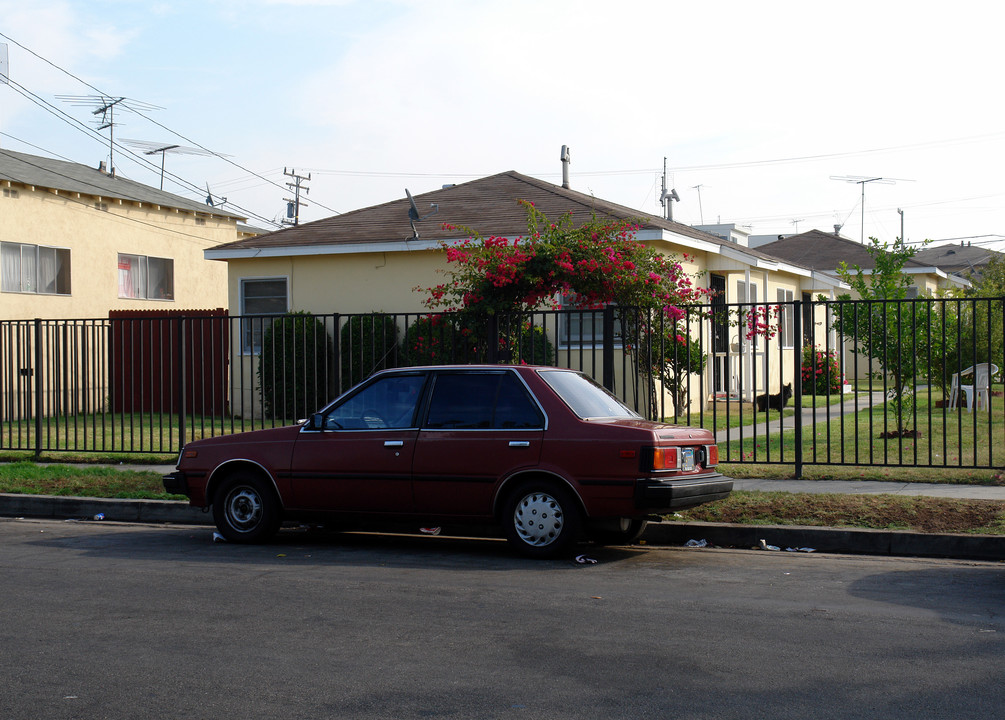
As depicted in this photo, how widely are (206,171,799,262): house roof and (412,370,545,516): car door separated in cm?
1010

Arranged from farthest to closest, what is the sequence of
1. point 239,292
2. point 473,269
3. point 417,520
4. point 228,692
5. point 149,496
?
1. point 239,292
2. point 473,269
3. point 149,496
4. point 417,520
5. point 228,692

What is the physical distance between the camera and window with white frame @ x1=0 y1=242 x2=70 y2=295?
22.6 meters

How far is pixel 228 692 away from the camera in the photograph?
4.84 m

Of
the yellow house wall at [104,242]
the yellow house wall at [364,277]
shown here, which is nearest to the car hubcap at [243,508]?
the yellow house wall at [364,277]

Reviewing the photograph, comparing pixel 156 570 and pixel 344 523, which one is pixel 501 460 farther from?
pixel 156 570

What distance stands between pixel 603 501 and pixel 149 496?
5.62m

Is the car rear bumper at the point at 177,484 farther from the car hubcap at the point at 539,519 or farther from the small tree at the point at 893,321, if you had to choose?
the small tree at the point at 893,321

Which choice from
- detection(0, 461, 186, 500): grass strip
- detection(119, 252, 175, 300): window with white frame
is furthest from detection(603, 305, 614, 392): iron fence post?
detection(119, 252, 175, 300): window with white frame

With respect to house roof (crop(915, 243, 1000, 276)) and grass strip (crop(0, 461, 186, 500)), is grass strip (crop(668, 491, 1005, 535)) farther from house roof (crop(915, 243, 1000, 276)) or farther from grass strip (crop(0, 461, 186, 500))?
house roof (crop(915, 243, 1000, 276))

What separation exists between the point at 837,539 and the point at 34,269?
785 inches

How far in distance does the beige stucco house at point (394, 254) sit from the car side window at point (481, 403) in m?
10.4

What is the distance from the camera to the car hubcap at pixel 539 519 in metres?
8.21

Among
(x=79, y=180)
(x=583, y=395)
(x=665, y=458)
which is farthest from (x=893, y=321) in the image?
(x=79, y=180)

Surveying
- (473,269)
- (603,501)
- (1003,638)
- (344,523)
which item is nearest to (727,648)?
(1003,638)
